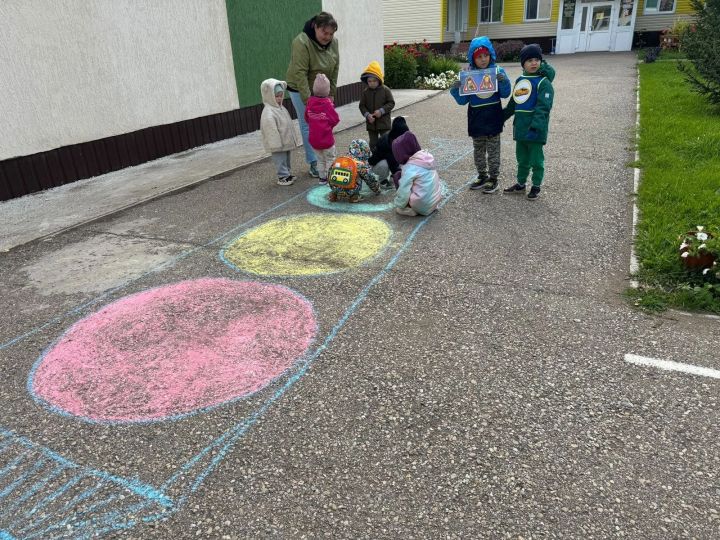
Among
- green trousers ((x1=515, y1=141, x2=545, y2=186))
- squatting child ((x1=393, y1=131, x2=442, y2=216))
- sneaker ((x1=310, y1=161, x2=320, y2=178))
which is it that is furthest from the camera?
sneaker ((x1=310, y1=161, x2=320, y2=178))

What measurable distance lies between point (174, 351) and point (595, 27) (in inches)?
1212

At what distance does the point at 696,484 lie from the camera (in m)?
2.21

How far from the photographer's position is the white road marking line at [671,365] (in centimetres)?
291

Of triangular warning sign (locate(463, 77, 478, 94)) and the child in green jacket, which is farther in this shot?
triangular warning sign (locate(463, 77, 478, 94))

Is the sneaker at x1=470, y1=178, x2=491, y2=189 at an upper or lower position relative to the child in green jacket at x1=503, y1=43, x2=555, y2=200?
lower

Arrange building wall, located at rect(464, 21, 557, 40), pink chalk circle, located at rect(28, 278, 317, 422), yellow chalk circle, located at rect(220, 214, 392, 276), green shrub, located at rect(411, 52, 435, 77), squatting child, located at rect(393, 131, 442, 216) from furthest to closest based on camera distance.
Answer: building wall, located at rect(464, 21, 557, 40) → green shrub, located at rect(411, 52, 435, 77) → squatting child, located at rect(393, 131, 442, 216) → yellow chalk circle, located at rect(220, 214, 392, 276) → pink chalk circle, located at rect(28, 278, 317, 422)

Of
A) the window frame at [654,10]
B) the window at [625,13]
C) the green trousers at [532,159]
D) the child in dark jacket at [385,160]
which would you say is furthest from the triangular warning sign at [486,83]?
the window frame at [654,10]

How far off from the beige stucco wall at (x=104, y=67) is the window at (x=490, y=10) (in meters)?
23.8

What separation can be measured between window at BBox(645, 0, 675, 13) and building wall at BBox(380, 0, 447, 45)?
1059 cm

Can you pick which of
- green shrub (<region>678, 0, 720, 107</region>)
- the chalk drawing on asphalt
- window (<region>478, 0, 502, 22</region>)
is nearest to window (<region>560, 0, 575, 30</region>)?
window (<region>478, 0, 502, 22</region>)

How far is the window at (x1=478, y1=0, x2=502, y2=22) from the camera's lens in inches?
1116

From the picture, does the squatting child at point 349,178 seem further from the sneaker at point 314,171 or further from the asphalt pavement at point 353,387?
the sneaker at point 314,171

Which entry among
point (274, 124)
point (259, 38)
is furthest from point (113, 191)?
point (259, 38)

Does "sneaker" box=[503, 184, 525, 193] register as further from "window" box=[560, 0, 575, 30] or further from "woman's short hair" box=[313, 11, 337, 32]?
"window" box=[560, 0, 575, 30]
